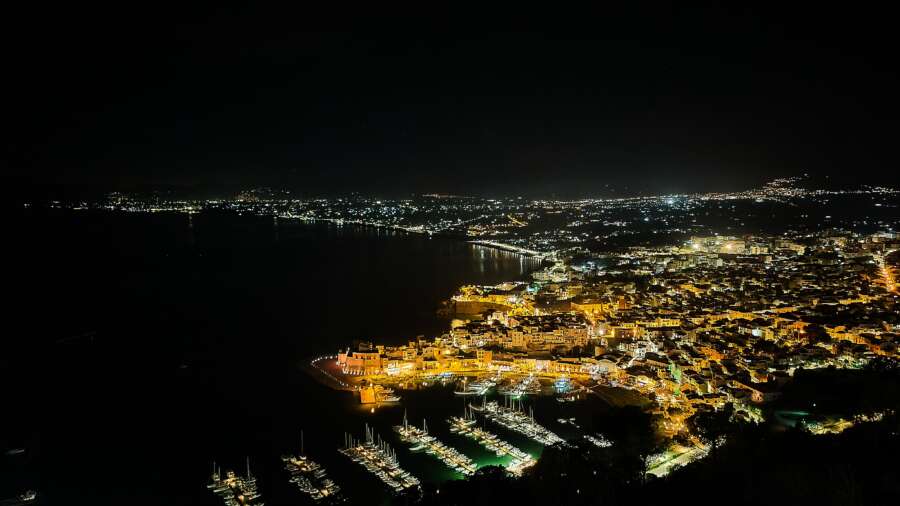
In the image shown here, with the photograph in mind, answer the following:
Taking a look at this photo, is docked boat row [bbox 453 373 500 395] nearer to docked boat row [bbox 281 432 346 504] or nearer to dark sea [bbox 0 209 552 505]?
dark sea [bbox 0 209 552 505]

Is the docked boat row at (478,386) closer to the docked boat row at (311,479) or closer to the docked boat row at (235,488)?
the docked boat row at (311,479)

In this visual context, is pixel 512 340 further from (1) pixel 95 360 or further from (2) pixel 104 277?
(2) pixel 104 277

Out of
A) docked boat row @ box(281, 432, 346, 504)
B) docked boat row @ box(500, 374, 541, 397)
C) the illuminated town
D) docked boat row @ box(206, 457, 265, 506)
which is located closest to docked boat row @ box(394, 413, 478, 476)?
the illuminated town

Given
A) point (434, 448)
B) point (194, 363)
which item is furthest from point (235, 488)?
point (194, 363)

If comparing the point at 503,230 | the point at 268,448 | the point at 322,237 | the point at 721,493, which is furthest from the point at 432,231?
the point at 721,493

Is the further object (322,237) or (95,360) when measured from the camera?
(322,237)
